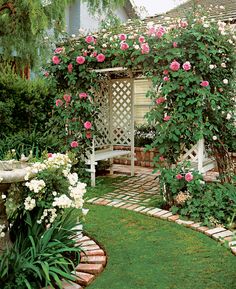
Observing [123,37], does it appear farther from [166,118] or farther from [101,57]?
[166,118]

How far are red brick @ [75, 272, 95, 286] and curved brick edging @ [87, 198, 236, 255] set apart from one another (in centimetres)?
124

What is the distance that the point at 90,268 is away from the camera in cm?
327

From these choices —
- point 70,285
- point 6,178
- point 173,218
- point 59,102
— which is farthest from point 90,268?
point 59,102

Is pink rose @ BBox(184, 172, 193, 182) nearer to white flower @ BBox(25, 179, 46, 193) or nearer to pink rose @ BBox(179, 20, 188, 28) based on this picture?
pink rose @ BBox(179, 20, 188, 28)

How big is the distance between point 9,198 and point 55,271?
29.7 inches

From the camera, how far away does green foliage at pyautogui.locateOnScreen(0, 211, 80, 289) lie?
109 inches

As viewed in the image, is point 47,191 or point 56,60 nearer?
point 47,191

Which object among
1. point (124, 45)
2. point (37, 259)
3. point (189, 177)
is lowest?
point (37, 259)

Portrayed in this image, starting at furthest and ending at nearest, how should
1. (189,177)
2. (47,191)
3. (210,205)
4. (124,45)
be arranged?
1. (124,45)
2. (189,177)
3. (210,205)
4. (47,191)

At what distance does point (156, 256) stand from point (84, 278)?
86cm

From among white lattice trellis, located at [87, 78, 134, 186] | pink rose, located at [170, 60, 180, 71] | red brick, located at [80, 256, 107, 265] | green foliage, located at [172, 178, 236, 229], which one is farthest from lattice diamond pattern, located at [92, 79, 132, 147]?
red brick, located at [80, 256, 107, 265]

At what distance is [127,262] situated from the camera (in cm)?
352

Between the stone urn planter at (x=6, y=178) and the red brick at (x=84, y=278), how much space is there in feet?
2.28

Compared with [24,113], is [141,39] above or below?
above
